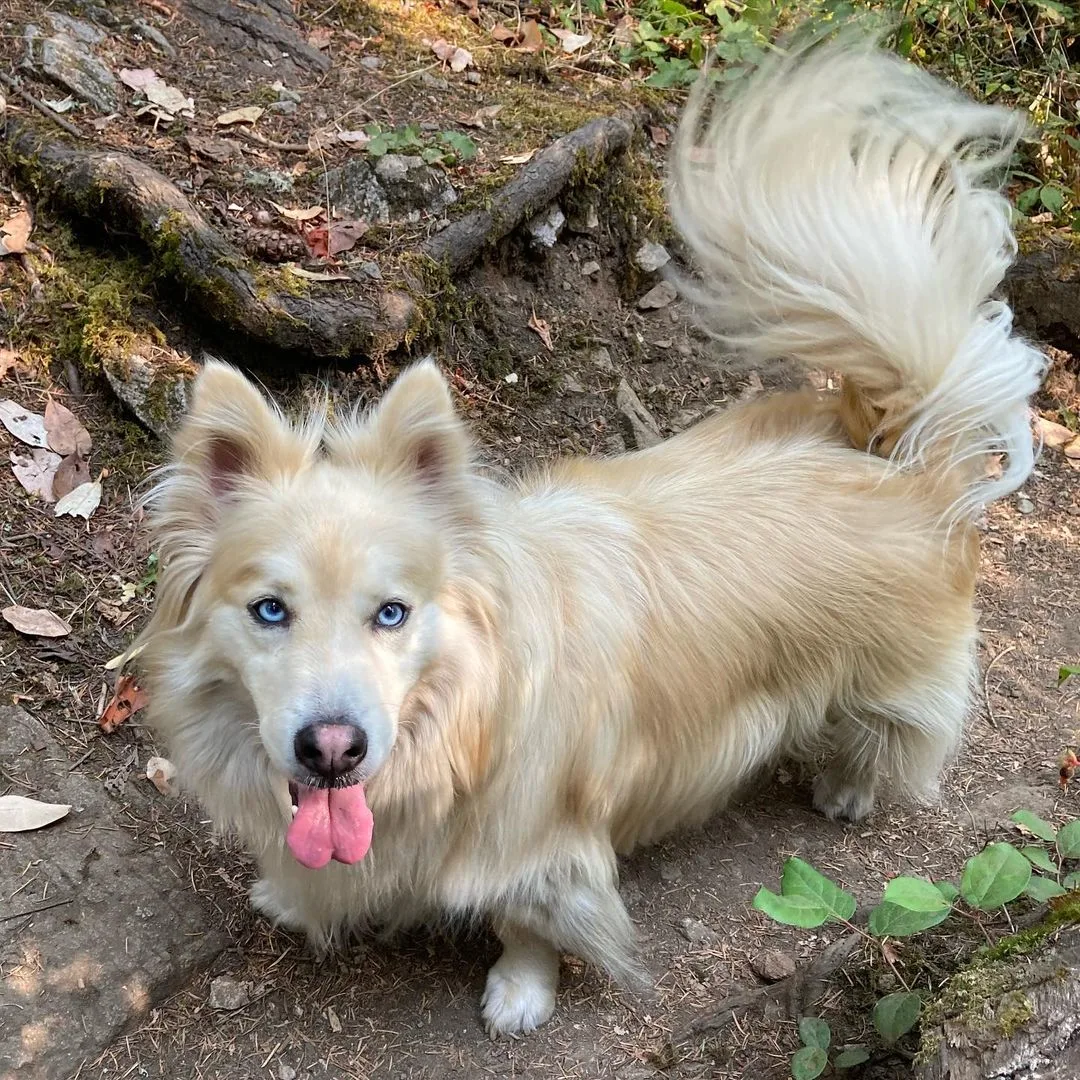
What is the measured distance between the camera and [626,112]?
16.2 feet

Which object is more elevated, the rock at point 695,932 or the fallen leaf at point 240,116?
the fallen leaf at point 240,116

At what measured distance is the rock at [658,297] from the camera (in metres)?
4.71

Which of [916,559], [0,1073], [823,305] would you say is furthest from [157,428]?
[916,559]

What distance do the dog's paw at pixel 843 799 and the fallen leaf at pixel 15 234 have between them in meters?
3.59

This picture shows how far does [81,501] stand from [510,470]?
5.42 ft

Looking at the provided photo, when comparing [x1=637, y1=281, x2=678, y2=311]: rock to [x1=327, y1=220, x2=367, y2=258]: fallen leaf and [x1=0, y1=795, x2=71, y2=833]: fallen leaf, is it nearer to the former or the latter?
[x1=327, y1=220, x2=367, y2=258]: fallen leaf

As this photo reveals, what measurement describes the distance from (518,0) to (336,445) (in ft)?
14.8

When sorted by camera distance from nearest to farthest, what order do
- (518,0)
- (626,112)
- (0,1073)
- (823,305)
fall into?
(0,1073) < (823,305) < (626,112) < (518,0)

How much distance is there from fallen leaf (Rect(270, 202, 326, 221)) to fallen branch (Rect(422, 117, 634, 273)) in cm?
49

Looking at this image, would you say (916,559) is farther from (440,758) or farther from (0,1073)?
(0,1073)

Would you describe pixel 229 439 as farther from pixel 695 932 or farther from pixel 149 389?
pixel 695 932

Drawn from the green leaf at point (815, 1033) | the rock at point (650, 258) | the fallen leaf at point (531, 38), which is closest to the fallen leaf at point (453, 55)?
the fallen leaf at point (531, 38)

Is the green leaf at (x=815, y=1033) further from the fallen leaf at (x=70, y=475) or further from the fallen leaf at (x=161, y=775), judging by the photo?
the fallen leaf at (x=70, y=475)

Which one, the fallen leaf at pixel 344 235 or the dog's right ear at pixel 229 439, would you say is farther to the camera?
the fallen leaf at pixel 344 235
